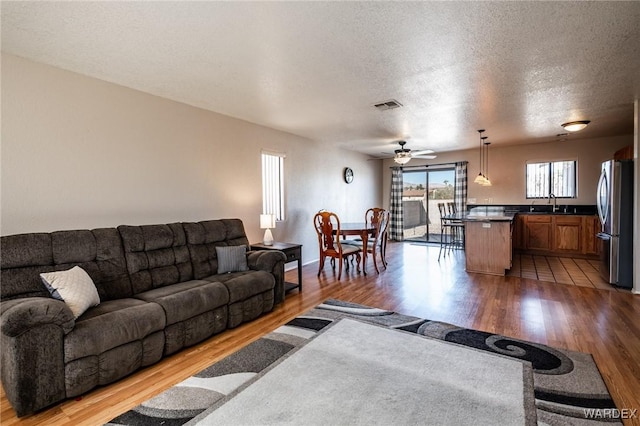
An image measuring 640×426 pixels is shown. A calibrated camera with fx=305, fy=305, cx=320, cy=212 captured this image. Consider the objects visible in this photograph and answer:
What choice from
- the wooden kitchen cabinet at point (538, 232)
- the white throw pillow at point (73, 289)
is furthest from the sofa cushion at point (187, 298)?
the wooden kitchen cabinet at point (538, 232)

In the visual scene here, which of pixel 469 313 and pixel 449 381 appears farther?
pixel 469 313

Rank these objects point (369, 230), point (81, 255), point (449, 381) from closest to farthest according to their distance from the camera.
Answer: point (449, 381)
point (81, 255)
point (369, 230)

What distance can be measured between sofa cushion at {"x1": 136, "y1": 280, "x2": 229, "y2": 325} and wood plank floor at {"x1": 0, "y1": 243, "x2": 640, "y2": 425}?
0.34 meters

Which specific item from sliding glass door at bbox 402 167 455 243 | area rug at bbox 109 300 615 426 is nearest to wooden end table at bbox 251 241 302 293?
area rug at bbox 109 300 615 426

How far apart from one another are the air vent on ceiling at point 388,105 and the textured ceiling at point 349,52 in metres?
0.11

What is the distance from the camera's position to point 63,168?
9.39 ft

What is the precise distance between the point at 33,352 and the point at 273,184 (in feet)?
12.8

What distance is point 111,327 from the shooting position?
2.16m

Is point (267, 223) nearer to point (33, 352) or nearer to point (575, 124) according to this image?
point (33, 352)

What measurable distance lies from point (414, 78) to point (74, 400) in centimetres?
385

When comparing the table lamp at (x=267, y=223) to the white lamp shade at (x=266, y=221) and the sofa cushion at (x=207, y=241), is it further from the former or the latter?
the sofa cushion at (x=207, y=241)

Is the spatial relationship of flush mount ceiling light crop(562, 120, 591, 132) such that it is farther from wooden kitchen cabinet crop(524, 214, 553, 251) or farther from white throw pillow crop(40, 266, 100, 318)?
white throw pillow crop(40, 266, 100, 318)

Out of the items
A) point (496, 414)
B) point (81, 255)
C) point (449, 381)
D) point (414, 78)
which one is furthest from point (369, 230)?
point (81, 255)

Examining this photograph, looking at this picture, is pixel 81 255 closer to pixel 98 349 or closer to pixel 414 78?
pixel 98 349
